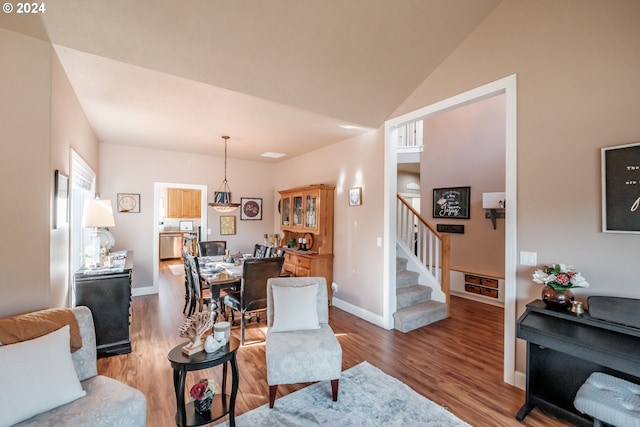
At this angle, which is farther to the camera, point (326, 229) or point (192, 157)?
point (192, 157)

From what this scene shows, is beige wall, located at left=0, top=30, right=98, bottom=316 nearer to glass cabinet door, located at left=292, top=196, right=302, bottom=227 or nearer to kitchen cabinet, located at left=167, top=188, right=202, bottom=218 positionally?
glass cabinet door, located at left=292, top=196, right=302, bottom=227

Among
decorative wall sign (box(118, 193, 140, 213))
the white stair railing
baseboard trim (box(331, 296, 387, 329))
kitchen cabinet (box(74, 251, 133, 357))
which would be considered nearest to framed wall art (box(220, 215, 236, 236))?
decorative wall sign (box(118, 193, 140, 213))

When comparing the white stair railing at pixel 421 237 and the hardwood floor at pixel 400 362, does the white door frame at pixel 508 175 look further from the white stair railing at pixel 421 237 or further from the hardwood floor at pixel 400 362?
the white stair railing at pixel 421 237

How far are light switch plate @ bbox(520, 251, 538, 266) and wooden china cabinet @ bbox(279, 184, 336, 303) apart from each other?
286cm

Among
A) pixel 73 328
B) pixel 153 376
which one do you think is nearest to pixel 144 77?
pixel 73 328

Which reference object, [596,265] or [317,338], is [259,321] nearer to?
[317,338]

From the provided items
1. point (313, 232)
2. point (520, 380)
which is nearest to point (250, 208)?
point (313, 232)

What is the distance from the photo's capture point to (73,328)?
182 cm

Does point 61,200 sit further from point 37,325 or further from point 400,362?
point 400,362

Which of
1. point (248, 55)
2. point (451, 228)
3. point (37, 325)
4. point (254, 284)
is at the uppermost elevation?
point (248, 55)

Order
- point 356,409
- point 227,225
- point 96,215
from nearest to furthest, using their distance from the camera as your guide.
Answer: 1. point 356,409
2. point 96,215
3. point 227,225

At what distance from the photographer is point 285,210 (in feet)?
18.9

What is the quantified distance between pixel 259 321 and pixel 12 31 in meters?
3.72

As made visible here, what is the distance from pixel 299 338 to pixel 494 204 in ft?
14.6
